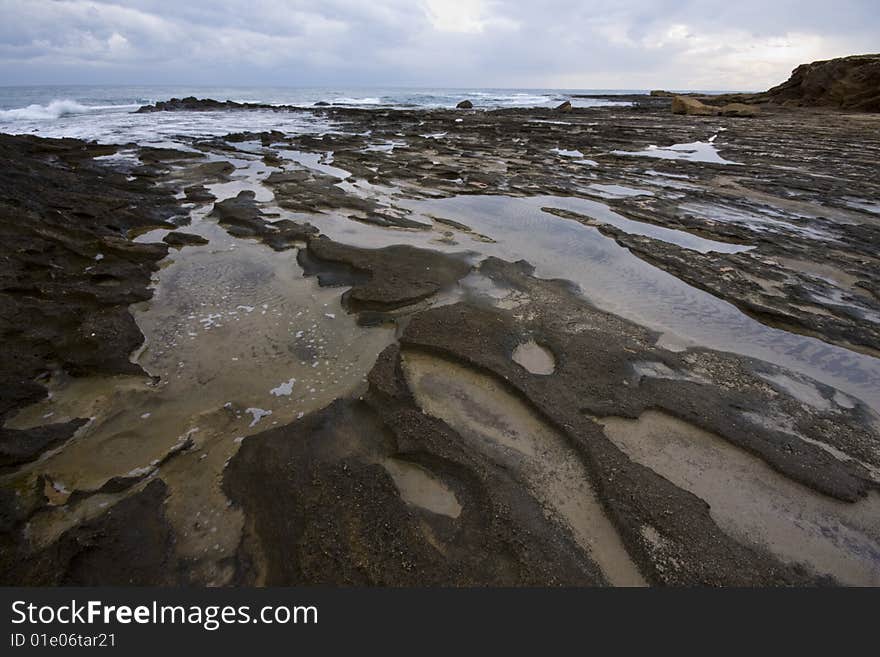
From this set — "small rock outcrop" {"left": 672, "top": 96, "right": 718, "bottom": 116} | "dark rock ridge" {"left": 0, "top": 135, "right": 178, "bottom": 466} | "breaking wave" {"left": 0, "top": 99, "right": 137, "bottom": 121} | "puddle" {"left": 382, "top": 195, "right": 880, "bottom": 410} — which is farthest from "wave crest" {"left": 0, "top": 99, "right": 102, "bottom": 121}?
"small rock outcrop" {"left": 672, "top": 96, "right": 718, "bottom": 116}

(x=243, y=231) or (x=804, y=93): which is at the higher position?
(x=804, y=93)

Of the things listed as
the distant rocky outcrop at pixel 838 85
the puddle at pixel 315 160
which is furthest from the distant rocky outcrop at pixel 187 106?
the distant rocky outcrop at pixel 838 85

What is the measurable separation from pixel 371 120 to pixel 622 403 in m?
34.2

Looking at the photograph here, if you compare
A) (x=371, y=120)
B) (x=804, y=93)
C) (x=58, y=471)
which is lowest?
(x=58, y=471)

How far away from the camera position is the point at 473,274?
6336 mm

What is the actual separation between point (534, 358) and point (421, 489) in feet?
6.45

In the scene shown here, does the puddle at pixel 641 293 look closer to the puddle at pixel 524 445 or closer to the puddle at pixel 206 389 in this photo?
the puddle at pixel 524 445

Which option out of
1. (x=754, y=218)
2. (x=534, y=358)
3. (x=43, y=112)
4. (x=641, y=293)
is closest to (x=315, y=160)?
(x=641, y=293)

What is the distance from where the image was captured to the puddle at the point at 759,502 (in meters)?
2.64

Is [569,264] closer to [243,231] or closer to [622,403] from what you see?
[622,403]

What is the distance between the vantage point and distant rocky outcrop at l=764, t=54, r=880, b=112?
34.6m

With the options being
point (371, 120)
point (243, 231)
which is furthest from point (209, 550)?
point (371, 120)

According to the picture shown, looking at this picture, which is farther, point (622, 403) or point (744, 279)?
point (744, 279)

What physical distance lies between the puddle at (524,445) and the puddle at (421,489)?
0.45 m
